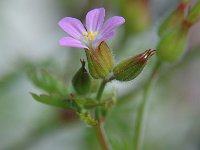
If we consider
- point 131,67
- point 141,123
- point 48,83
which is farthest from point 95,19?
point 141,123

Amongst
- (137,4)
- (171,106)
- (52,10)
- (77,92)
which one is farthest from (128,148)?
(52,10)

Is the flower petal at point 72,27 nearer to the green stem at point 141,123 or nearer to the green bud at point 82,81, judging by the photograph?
the green bud at point 82,81

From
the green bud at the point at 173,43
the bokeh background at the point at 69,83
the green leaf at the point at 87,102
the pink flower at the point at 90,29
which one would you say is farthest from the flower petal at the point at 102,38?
the bokeh background at the point at 69,83

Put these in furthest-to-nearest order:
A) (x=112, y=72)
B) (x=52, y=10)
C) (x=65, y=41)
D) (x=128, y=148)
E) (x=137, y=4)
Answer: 1. (x=52, y=10)
2. (x=137, y=4)
3. (x=128, y=148)
4. (x=112, y=72)
5. (x=65, y=41)

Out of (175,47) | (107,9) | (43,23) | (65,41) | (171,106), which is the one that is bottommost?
(171,106)

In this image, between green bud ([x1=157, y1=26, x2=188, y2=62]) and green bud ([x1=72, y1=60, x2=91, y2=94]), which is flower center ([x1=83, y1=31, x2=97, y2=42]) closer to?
green bud ([x1=72, y1=60, x2=91, y2=94])

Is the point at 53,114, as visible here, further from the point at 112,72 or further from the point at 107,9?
the point at 112,72
